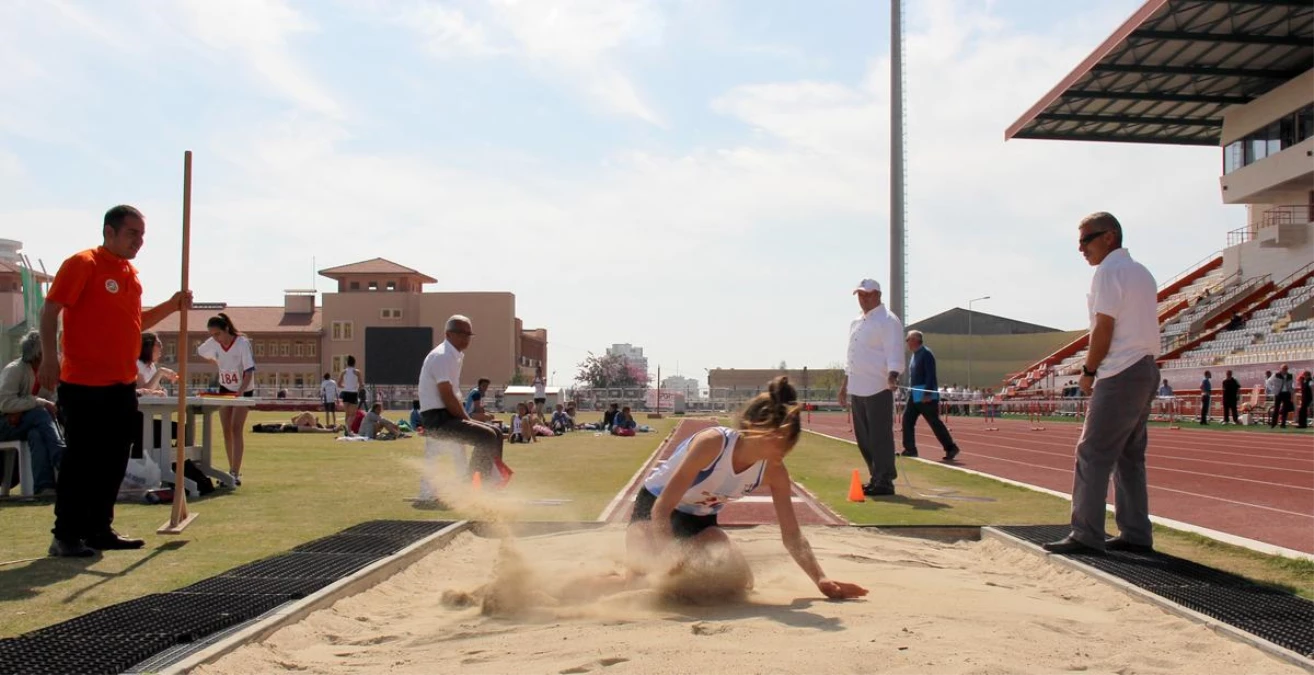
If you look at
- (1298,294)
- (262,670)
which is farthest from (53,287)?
(1298,294)

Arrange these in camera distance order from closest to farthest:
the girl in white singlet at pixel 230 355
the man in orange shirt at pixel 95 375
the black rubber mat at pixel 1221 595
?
the black rubber mat at pixel 1221 595 < the man in orange shirt at pixel 95 375 < the girl in white singlet at pixel 230 355

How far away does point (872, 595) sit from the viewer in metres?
4.82

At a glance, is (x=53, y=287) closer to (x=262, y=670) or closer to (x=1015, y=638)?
(x=262, y=670)

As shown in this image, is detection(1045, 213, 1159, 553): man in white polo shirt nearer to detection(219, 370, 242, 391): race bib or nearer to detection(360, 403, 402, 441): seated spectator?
detection(219, 370, 242, 391): race bib

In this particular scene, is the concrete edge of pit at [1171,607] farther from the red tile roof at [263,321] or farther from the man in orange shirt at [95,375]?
the red tile roof at [263,321]

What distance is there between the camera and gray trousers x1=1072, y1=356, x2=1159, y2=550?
232 inches

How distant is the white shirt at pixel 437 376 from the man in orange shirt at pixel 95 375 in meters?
2.83

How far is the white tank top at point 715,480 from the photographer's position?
4758mm

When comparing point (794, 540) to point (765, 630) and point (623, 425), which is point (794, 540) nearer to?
point (765, 630)

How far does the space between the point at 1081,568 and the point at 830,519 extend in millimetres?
2694

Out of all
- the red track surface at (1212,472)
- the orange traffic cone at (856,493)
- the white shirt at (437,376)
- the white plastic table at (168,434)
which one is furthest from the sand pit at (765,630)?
the white plastic table at (168,434)

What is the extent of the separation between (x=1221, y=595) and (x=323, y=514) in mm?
6160

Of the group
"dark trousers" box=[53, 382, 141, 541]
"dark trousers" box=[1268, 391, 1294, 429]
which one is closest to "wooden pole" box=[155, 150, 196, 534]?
"dark trousers" box=[53, 382, 141, 541]

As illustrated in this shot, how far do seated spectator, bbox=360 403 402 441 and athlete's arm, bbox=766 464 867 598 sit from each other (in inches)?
690
